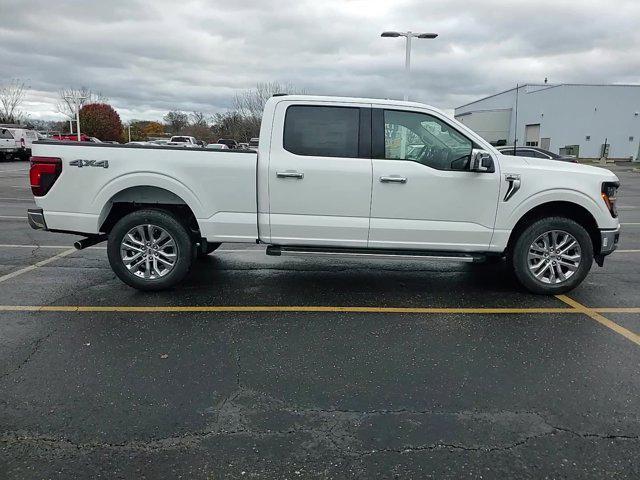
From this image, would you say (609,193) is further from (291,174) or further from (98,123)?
(98,123)

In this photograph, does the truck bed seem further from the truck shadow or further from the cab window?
the cab window

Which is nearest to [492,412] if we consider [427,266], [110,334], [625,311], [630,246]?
[625,311]

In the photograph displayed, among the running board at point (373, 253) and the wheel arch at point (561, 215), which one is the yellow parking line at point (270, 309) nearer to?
the running board at point (373, 253)

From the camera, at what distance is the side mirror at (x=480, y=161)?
16.7 ft

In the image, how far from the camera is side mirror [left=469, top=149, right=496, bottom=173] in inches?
200

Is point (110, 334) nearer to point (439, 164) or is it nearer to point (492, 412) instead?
point (492, 412)

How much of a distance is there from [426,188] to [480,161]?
0.60m

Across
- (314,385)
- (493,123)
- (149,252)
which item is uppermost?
(493,123)

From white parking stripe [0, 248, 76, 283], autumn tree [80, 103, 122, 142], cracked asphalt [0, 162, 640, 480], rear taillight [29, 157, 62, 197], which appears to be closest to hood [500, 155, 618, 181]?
cracked asphalt [0, 162, 640, 480]

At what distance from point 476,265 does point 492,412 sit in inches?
161

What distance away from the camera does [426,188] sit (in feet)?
17.2

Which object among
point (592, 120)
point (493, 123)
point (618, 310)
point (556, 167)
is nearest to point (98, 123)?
point (493, 123)

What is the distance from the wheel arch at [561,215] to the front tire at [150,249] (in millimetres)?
3681

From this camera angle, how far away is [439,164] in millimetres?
5281
